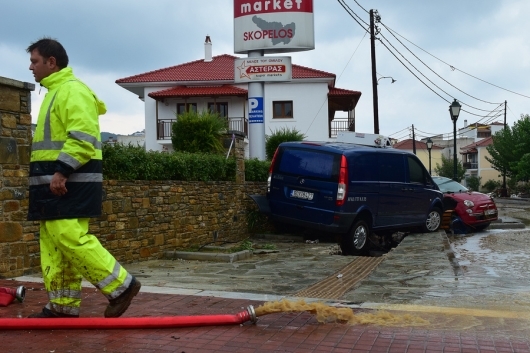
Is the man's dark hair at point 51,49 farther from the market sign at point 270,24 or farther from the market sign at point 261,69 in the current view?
the market sign at point 270,24

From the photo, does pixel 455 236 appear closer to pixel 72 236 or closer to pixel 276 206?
pixel 276 206

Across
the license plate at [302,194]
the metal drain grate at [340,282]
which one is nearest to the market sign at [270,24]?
the license plate at [302,194]

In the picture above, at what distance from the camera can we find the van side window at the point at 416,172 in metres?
13.2

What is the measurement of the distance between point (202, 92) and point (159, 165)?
32302 mm

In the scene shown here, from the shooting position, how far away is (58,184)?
4.41 metres

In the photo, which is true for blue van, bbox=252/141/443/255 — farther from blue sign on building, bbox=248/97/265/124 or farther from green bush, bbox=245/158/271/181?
blue sign on building, bbox=248/97/265/124

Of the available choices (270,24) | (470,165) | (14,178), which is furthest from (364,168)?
(470,165)

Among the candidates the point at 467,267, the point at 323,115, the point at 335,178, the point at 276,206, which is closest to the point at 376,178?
the point at 335,178

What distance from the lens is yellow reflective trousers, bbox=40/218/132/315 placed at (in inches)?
175

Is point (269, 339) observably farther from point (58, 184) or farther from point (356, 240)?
point (356, 240)

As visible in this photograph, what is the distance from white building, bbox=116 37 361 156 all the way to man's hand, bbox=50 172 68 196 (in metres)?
37.8

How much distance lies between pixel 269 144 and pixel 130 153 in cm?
1305

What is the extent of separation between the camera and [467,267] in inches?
333

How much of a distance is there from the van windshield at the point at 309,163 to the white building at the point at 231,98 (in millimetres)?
30241
